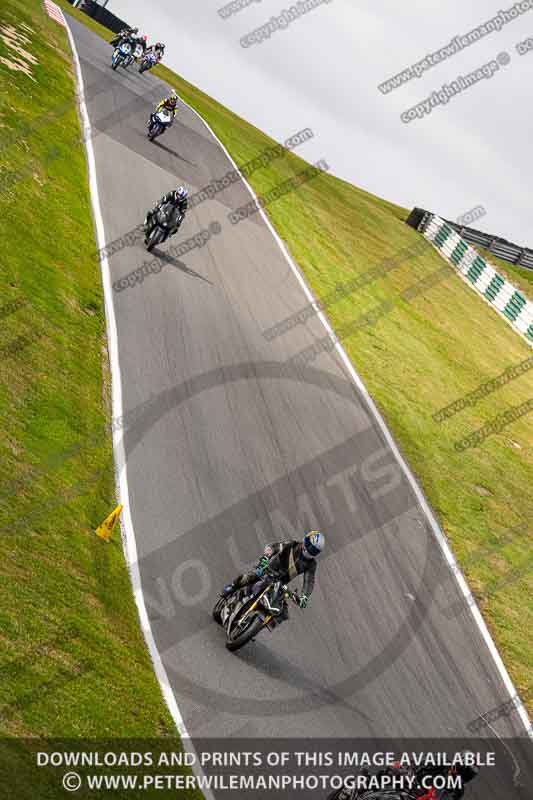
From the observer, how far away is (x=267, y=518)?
17.4 metres

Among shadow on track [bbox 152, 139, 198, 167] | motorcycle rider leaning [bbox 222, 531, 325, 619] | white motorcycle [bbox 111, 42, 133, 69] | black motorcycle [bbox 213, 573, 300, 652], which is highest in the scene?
motorcycle rider leaning [bbox 222, 531, 325, 619]

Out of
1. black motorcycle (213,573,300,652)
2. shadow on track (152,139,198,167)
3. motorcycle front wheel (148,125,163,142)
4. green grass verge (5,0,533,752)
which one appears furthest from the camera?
shadow on track (152,139,198,167)

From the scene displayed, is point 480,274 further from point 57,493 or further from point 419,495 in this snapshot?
point 57,493

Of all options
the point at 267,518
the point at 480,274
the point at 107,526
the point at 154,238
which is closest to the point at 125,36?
the point at 480,274

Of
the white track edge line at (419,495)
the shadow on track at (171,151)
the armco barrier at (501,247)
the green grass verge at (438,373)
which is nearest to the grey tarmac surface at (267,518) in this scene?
the white track edge line at (419,495)

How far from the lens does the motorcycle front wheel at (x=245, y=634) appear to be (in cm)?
1339

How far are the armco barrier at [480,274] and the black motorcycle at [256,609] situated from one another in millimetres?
31073

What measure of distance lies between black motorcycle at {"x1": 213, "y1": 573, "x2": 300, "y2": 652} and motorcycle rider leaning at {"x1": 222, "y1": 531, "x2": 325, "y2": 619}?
8 centimetres

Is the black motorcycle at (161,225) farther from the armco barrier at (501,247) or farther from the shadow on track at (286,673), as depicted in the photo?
the armco barrier at (501,247)

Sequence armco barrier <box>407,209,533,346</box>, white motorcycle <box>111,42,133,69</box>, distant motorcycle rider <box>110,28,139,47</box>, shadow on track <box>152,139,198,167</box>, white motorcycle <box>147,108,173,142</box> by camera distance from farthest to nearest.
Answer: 1. distant motorcycle rider <box>110,28,139,47</box>
2. armco barrier <box>407,209,533,346</box>
3. white motorcycle <box>111,42,133,69</box>
4. shadow on track <box>152,139,198,167</box>
5. white motorcycle <box>147,108,173,142</box>

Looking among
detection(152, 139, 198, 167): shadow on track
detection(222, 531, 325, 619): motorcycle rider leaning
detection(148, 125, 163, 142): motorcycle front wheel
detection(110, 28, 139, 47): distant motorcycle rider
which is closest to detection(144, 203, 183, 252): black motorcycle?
detection(148, 125, 163, 142): motorcycle front wheel

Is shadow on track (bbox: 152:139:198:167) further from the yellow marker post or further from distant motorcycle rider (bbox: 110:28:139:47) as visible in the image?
the yellow marker post

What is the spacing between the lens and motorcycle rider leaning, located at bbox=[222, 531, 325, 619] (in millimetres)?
13414

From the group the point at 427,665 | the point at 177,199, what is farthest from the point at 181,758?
the point at 177,199
